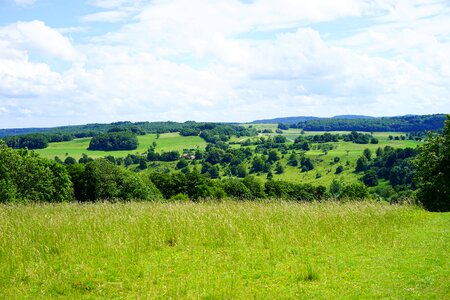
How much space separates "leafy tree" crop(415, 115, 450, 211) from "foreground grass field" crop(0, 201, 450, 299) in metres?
18.6

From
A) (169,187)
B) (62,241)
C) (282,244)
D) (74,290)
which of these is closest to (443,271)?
(282,244)

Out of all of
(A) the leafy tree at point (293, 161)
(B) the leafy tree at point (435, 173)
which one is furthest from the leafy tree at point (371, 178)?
(B) the leafy tree at point (435, 173)

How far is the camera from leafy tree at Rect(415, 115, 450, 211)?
31609 mm

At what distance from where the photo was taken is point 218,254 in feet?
34.6

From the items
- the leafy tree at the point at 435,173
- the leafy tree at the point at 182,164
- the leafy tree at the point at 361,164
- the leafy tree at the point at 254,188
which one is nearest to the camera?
the leafy tree at the point at 435,173

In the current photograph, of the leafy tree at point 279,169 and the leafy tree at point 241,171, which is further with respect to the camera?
the leafy tree at point 279,169

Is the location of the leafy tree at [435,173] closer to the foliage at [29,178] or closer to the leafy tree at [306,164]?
the foliage at [29,178]

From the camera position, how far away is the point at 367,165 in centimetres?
16825

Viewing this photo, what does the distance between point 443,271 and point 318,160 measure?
628 feet

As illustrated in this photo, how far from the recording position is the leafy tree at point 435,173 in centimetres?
3161

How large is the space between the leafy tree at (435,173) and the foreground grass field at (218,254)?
18.6 metres

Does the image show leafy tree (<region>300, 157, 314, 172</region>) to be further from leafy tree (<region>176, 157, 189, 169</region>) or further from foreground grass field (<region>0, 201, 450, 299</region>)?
foreground grass field (<region>0, 201, 450, 299</region>)

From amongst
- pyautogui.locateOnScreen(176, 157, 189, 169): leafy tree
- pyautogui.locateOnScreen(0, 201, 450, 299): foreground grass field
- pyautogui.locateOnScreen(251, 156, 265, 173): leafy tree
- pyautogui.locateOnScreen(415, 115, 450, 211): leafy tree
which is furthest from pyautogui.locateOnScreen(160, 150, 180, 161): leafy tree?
pyautogui.locateOnScreen(0, 201, 450, 299): foreground grass field

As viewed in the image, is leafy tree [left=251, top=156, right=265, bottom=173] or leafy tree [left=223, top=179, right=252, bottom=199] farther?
leafy tree [left=251, top=156, right=265, bottom=173]
